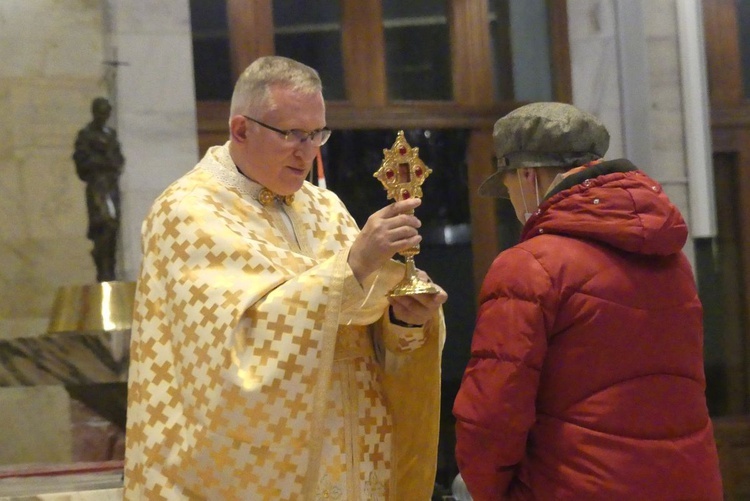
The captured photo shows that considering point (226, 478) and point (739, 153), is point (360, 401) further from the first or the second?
point (739, 153)

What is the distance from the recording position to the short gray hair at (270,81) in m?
2.65

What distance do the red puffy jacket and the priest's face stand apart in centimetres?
71

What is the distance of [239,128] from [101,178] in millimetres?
2237

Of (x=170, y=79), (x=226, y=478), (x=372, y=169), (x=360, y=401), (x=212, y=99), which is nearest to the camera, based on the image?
(x=226, y=478)

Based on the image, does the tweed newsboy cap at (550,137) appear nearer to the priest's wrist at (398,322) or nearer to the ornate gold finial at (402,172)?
the ornate gold finial at (402,172)

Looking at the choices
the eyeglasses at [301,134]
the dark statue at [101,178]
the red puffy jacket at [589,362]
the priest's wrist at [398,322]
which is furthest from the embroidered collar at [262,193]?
the dark statue at [101,178]

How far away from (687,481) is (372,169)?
452cm

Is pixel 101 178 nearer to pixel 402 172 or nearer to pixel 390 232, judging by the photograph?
pixel 402 172

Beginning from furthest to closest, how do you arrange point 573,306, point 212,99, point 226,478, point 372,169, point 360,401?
1. point 372,169
2. point 212,99
3. point 360,401
4. point 226,478
5. point 573,306

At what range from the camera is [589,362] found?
7.05 ft

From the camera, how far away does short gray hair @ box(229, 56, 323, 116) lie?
2.65 meters

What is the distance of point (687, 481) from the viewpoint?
2174 mm

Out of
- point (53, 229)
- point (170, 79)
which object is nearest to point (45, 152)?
point (53, 229)

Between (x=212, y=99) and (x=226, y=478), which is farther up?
(x=212, y=99)
